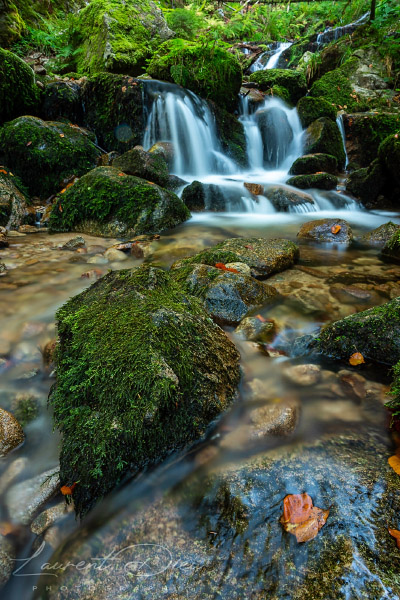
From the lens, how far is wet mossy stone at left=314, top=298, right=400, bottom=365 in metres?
2.50

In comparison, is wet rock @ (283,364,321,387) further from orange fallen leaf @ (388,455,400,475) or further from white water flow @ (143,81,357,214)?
white water flow @ (143,81,357,214)

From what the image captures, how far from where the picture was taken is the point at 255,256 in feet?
14.0

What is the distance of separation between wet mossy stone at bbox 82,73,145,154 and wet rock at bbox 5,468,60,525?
921 centimetres

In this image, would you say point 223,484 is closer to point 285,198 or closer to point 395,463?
point 395,463

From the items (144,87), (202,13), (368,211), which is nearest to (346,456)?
(368,211)

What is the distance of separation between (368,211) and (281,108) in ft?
21.1

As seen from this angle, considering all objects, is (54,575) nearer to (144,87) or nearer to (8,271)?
(8,271)

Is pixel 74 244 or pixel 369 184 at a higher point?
pixel 369 184

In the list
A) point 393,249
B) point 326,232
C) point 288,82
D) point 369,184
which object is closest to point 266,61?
point 288,82

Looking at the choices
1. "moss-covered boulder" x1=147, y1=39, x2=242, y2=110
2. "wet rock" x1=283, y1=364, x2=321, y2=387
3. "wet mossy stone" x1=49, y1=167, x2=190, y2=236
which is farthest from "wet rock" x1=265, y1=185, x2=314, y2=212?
"wet rock" x1=283, y1=364, x2=321, y2=387

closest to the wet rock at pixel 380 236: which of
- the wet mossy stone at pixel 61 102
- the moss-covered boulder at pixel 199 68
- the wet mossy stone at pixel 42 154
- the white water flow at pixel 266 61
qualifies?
the wet mossy stone at pixel 42 154

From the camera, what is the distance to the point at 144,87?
31.0ft

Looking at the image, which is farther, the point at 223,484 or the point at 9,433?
the point at 9,433

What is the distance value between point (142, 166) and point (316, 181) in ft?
14.9
